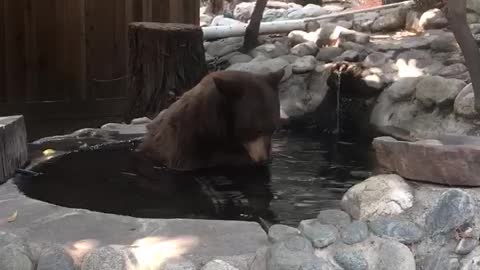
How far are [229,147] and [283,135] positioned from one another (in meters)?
2.38

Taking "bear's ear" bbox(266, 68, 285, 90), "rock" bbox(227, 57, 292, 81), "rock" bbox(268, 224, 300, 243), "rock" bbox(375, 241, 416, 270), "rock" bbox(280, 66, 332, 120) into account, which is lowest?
"rock" bbox(280, 66, 332, 120)

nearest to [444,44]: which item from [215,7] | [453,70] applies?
[453,70]

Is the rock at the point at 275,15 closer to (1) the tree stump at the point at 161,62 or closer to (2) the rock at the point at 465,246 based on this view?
(1) the tree stump at the point at 161,62

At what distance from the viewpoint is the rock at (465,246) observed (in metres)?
3.33

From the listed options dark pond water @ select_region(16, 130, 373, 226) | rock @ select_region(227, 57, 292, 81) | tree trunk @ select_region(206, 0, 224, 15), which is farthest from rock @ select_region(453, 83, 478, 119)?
tree trunk @ select_region(206, 0, 224, 15)

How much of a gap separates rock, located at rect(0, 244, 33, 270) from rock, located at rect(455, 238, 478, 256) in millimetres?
1928

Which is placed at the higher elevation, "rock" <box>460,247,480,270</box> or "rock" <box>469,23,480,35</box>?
"rock" <box>469,23,480,35</box>

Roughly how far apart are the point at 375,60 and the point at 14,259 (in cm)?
672

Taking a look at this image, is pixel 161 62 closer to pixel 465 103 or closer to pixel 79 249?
pixel 465 103

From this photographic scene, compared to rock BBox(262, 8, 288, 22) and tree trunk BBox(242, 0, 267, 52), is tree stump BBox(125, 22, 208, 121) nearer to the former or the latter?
tree trunk BBox(242, 0, 267, 52)

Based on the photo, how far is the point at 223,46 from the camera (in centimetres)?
1170

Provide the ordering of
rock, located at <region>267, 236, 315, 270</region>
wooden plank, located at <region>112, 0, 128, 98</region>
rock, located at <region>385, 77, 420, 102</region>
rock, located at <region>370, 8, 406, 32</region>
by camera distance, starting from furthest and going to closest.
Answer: rock, located at <region>370, 8, 406, 32</region> → wooden plank, located at <region>112, 0, 128, 98</region> → rock, located at <region>385, 77, 420, 102</region> → rock, located at <region>267, 236, 315, 270</region>

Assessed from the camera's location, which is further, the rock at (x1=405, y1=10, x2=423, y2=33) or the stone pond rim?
the rock at (x1=405, y1=10, x2=423, y2=33)

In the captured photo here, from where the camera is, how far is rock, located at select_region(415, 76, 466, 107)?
297 inches
